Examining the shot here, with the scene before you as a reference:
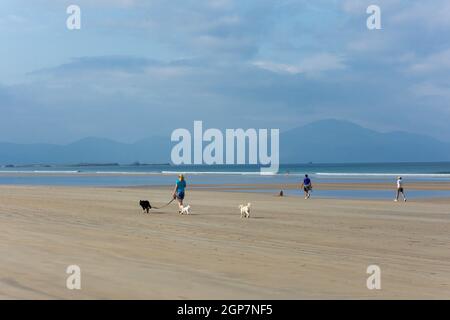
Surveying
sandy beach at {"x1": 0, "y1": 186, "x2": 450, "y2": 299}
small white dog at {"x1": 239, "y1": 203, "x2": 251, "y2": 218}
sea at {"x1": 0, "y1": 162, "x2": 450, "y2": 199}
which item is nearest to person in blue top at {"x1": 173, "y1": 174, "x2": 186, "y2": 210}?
sandy beach at {"x1": 0, "y1": 186, "x2": 450, "y2": 299}

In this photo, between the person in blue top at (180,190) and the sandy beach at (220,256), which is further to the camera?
the person in blue top at (180,190)

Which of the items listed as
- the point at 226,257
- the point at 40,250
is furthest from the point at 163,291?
the point at 40,250

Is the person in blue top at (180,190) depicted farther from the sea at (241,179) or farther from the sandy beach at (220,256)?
the sea at (241,179)

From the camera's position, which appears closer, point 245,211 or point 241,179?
point 245,211

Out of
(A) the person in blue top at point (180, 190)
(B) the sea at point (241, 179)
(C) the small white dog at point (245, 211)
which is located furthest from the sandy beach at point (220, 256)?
(B) the sea at point (241, 179)

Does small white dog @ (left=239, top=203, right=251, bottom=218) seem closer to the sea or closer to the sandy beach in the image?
the sandy beach

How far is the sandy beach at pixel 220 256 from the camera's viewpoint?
8.23 metres

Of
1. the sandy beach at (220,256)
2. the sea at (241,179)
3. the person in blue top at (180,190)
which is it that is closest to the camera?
the sandy beach at (220,256)

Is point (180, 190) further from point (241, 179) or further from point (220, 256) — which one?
point (241, 179)

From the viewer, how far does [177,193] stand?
22.8 m

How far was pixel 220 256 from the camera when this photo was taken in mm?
11398

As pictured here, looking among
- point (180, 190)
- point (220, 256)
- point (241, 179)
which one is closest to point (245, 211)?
point (180, 190)
